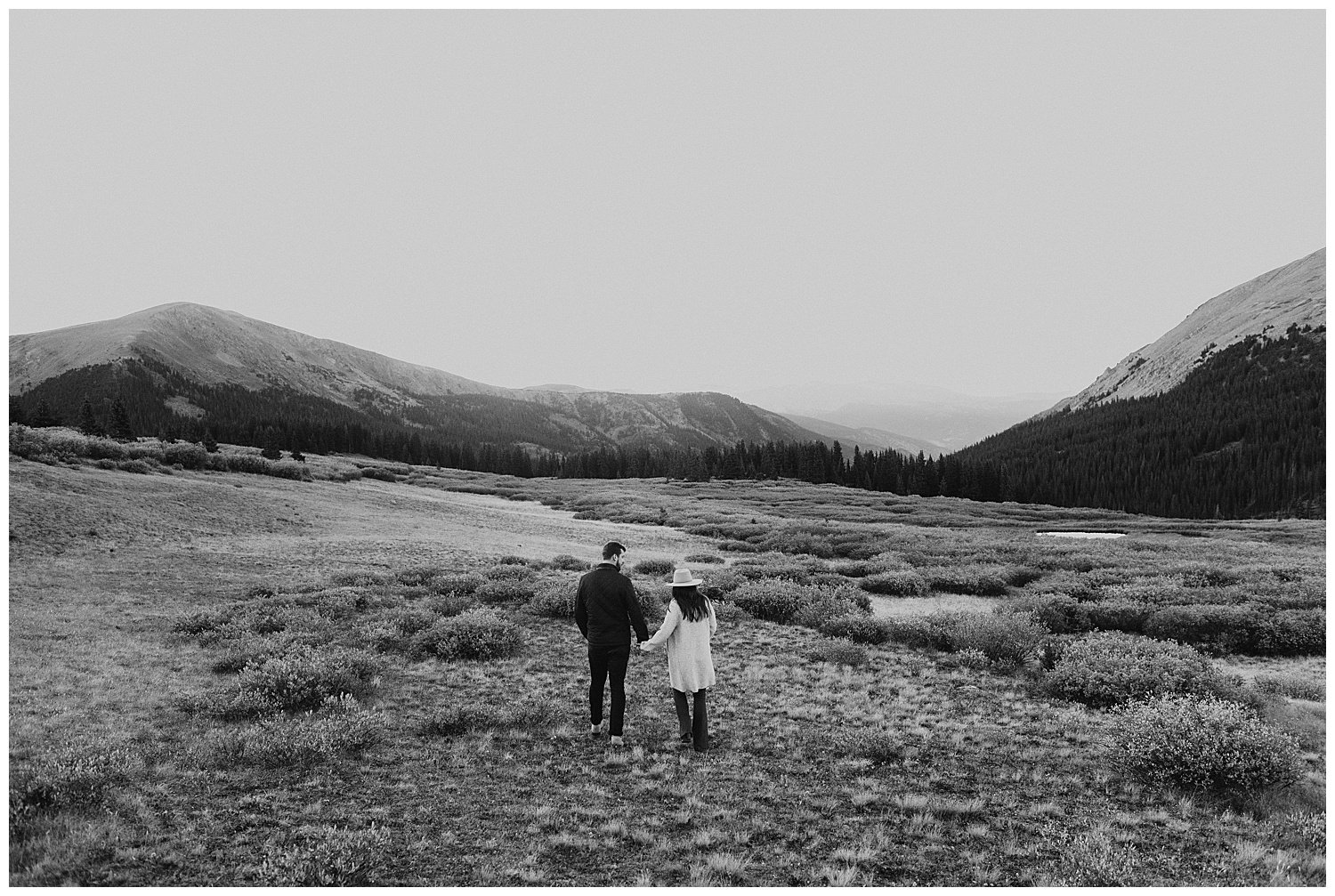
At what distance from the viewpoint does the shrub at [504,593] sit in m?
20.2

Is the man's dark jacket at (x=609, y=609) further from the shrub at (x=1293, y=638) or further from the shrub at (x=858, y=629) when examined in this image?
the shrub at (x=1293, y=638)

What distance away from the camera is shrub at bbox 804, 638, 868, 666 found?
14203 millimetres

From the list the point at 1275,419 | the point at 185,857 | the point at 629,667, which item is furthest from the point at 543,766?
the point at 1275,419

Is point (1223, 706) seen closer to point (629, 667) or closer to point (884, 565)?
point (629, 667)

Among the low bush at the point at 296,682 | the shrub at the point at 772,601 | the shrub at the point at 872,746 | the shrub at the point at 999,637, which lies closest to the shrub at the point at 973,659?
the shrub at the point at 999,637

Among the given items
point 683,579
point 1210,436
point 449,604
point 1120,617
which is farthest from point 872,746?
point 1210,436

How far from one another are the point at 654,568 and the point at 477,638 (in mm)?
14668

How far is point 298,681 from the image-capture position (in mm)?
10820

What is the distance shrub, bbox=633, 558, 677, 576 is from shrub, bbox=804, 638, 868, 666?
13470 millimetres

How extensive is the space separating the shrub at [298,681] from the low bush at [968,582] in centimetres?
2142

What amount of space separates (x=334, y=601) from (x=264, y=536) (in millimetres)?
16114

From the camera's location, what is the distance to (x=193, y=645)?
13.9 m

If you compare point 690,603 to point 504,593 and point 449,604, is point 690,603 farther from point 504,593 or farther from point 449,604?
point 504,593

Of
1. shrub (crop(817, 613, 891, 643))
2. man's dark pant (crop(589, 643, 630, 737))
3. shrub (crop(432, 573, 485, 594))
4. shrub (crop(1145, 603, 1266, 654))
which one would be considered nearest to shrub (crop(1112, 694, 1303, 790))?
man's dark pant (crop(589, 643, 630, 737))
